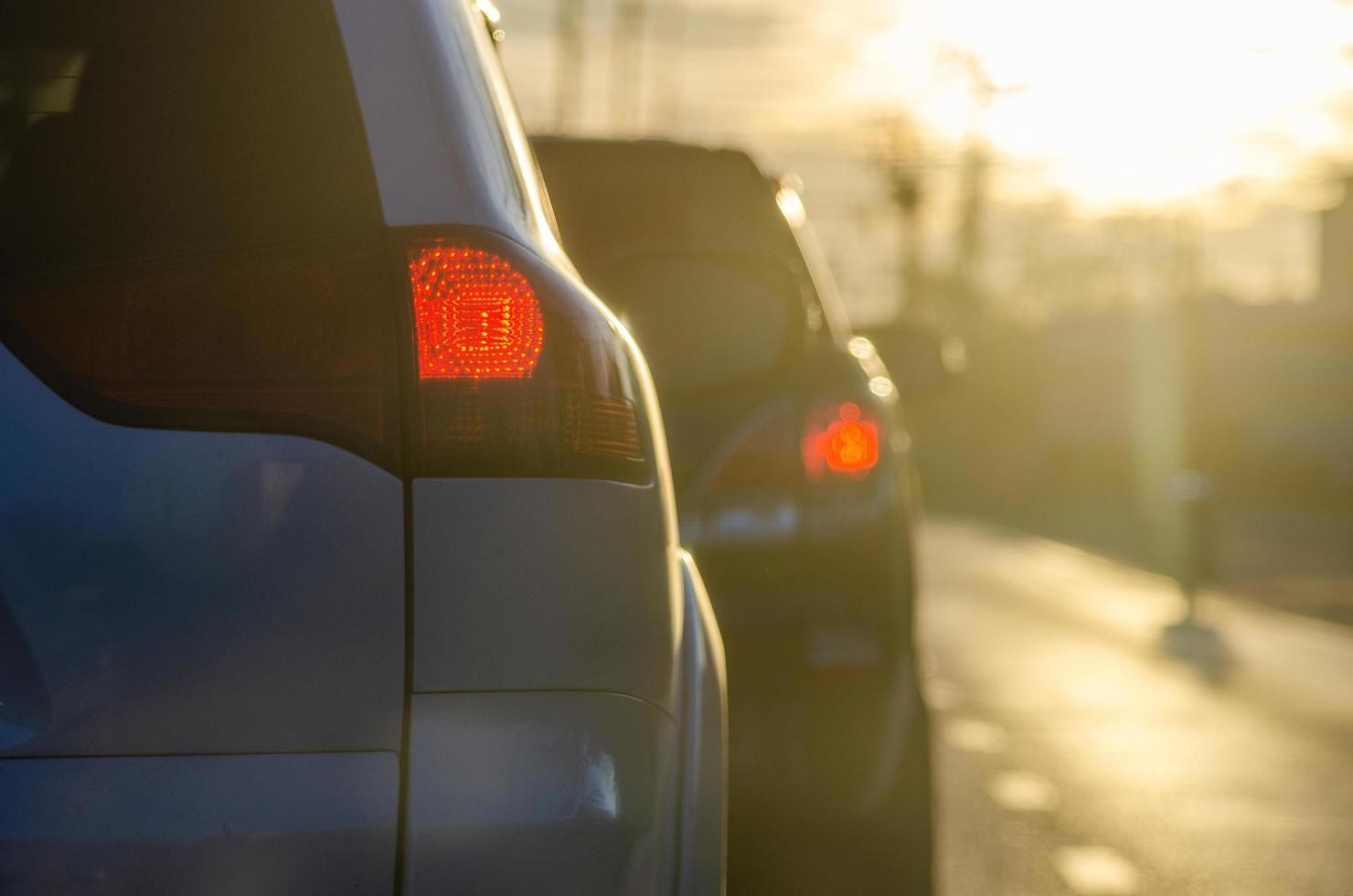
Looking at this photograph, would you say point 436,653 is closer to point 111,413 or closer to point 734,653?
point 111,413

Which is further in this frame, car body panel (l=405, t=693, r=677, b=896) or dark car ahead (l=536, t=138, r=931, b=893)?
dark car ahead (l=536, t=138, r=931, b=893)

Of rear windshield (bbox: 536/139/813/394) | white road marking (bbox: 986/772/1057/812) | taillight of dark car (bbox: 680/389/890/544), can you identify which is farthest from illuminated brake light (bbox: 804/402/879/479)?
white road marking (bbox: 986/772/1057/812)

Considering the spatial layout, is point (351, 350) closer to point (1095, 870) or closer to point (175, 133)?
point (175, 133)

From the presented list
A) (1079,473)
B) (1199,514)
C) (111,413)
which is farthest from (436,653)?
(1079,473)

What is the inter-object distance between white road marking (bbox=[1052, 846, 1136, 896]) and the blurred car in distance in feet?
11.3

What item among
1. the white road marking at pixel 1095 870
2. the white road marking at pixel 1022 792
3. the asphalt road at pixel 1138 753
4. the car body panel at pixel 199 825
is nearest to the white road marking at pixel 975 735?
the asphalt road at pixel 1138 753

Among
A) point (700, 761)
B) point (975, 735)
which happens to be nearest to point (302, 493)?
point (700, 761)

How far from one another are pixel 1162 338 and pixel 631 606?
197 ft

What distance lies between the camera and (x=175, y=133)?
2.11 metres

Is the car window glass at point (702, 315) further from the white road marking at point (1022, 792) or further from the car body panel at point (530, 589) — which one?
the white road marking at point (1022, 792)

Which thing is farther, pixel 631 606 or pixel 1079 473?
pixel 1079 473

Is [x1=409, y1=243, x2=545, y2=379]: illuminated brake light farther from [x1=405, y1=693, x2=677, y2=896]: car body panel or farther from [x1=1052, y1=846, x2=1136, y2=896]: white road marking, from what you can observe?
[x1=1052, y1=846, x2=1136, y2=896]: white road marking

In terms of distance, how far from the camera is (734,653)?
14.1 feet

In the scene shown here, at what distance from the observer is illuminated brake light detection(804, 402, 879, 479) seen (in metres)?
4.39
